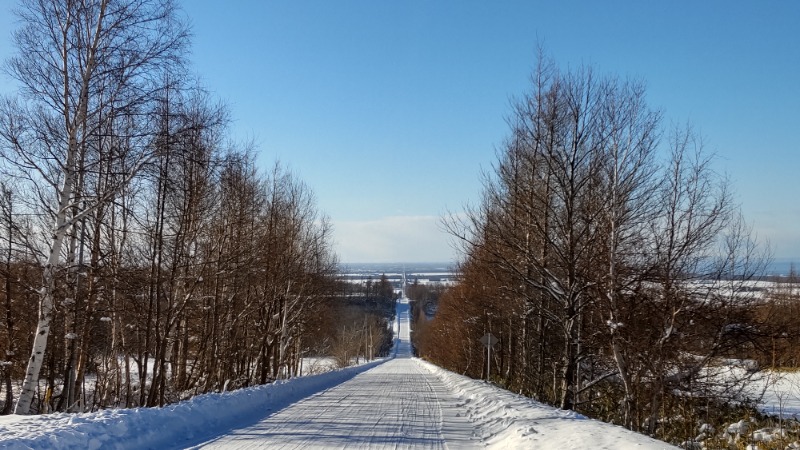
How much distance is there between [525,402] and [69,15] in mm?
12326

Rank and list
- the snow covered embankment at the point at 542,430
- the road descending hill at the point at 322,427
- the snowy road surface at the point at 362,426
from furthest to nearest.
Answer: the snowy road surface at the point at 362,426 < the road descending hill at the point at 322,427 < the snow covered embankment at the point at 542,430

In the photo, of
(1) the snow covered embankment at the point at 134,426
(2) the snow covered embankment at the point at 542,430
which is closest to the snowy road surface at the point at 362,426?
(2) the snow covered embankment at the point at 542,430

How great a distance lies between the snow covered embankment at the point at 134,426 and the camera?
6.65 metres

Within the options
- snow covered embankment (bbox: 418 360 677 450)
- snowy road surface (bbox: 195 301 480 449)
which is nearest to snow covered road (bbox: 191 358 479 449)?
snowy road surface (bbox: 195 301 480 449)

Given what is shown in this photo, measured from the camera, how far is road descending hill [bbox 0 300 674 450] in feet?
23.0

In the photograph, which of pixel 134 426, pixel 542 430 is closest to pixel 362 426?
pixel 542 430

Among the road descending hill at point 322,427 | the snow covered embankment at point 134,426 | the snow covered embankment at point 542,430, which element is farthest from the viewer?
the road descending hill at point 322,427

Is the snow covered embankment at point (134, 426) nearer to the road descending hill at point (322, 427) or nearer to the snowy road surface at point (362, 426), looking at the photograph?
the road descending hill at point (322, 427)

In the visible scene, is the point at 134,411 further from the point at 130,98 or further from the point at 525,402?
the point at 525,402

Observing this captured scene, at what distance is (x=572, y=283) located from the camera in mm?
11625

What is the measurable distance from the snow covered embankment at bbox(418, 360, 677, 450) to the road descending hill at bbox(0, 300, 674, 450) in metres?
0.01

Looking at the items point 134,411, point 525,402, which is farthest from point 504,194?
point 134,411

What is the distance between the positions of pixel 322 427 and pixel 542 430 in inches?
157

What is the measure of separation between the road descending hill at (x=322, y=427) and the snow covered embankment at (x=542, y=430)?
1 cm
